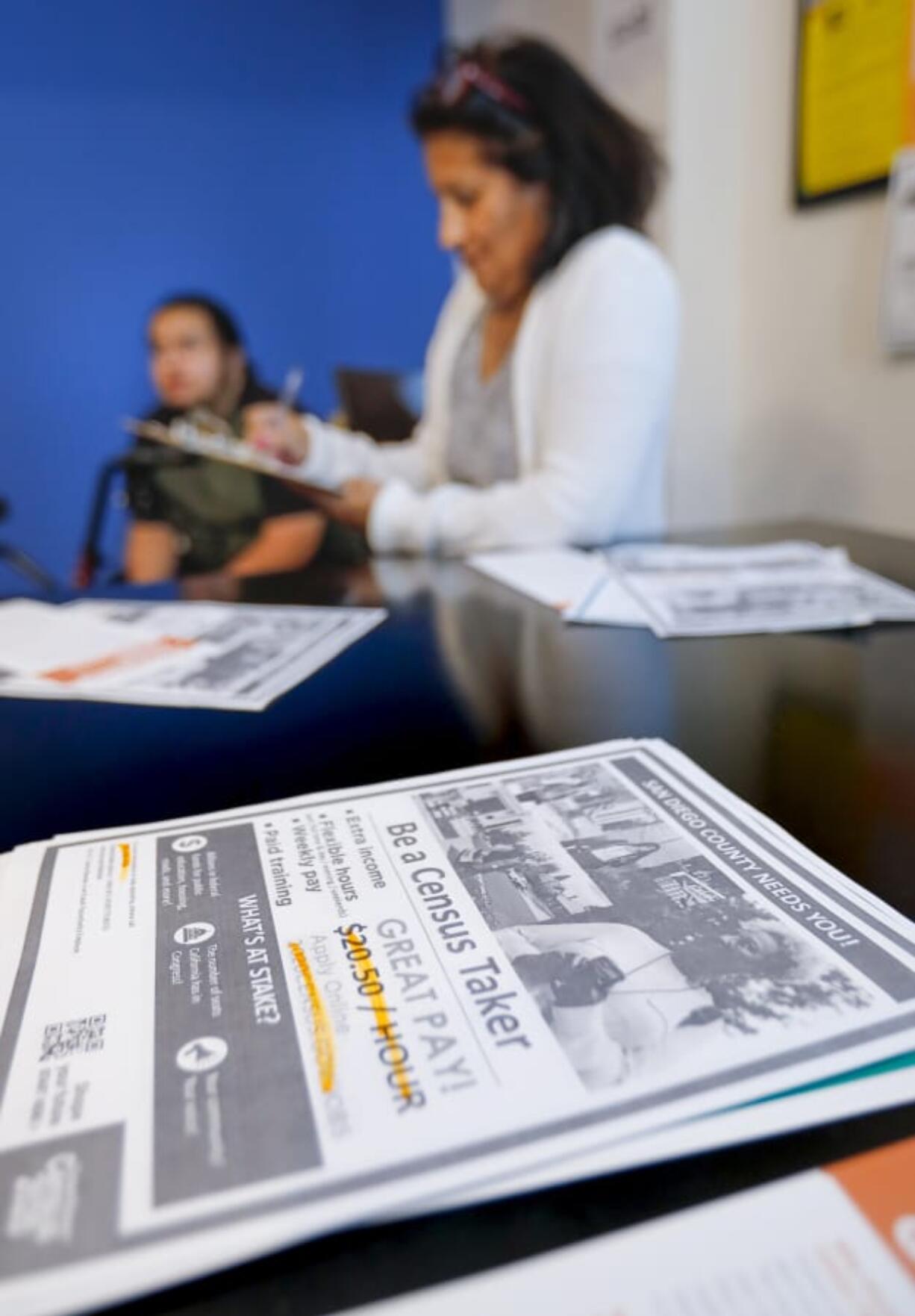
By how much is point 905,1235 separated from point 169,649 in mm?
569

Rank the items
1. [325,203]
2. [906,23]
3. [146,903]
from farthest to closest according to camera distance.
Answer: [325,203] < [906,23] < [146,903]

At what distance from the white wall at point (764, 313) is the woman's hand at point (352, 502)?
0.75m

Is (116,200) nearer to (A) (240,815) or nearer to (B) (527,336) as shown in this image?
(B) (527,336)

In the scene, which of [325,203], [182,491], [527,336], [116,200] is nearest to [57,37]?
[116,200]

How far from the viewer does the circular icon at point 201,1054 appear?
24cm

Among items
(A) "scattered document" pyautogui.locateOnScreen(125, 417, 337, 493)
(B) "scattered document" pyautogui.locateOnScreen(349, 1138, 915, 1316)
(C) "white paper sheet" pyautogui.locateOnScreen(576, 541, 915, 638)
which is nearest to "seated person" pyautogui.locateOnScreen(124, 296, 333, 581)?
(A) "scattered document" pyautogui.locateOnScreen(125, 417, 337, 493)

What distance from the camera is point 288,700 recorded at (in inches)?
21.5

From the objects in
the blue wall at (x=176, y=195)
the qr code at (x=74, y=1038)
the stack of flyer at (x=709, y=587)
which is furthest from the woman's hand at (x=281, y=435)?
the qr code at (x=74, y=1038)

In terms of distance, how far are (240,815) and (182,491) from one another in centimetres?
128

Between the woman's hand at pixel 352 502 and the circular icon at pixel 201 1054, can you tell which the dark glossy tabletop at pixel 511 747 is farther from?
the woman's hand at pixel 352 502

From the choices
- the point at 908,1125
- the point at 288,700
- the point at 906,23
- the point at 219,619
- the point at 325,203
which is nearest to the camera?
the point at 908,1125

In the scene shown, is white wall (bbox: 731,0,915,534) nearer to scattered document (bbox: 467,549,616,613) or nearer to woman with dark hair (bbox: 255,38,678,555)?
woman with dark hair (bbox: 255,38,678,555)

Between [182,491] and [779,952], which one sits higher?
[182,491]

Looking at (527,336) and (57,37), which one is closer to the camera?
(527,336)
